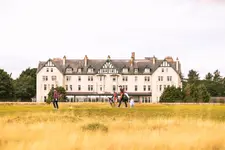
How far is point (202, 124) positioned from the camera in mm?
19250

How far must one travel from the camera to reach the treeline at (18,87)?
10961 centimetres

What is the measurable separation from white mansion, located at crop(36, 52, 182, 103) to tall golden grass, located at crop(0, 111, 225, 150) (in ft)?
303

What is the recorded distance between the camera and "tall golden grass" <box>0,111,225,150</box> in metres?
14.1

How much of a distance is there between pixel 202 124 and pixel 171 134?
3.48 m

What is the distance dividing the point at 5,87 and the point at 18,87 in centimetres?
1338

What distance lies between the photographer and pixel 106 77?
11338cm

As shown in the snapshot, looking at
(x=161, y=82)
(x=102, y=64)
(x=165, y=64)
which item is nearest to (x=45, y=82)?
(x=102, y=64)

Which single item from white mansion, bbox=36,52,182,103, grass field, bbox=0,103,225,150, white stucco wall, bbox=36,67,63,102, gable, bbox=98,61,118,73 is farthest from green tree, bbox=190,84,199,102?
grass field, bbox=0,103,225,150

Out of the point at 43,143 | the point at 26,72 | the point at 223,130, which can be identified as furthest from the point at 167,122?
the point at 26,72

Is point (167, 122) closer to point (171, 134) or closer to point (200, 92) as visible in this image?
point (171, 134)

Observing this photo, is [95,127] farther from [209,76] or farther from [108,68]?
[209,76]

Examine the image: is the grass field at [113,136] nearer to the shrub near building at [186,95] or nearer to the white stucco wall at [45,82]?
the shrub near building at [186,95]

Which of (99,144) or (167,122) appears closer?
(99,144)

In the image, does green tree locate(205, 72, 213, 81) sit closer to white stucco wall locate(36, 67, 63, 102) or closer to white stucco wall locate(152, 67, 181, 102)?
white stucco wall locate(152, 67, 181, 102)
